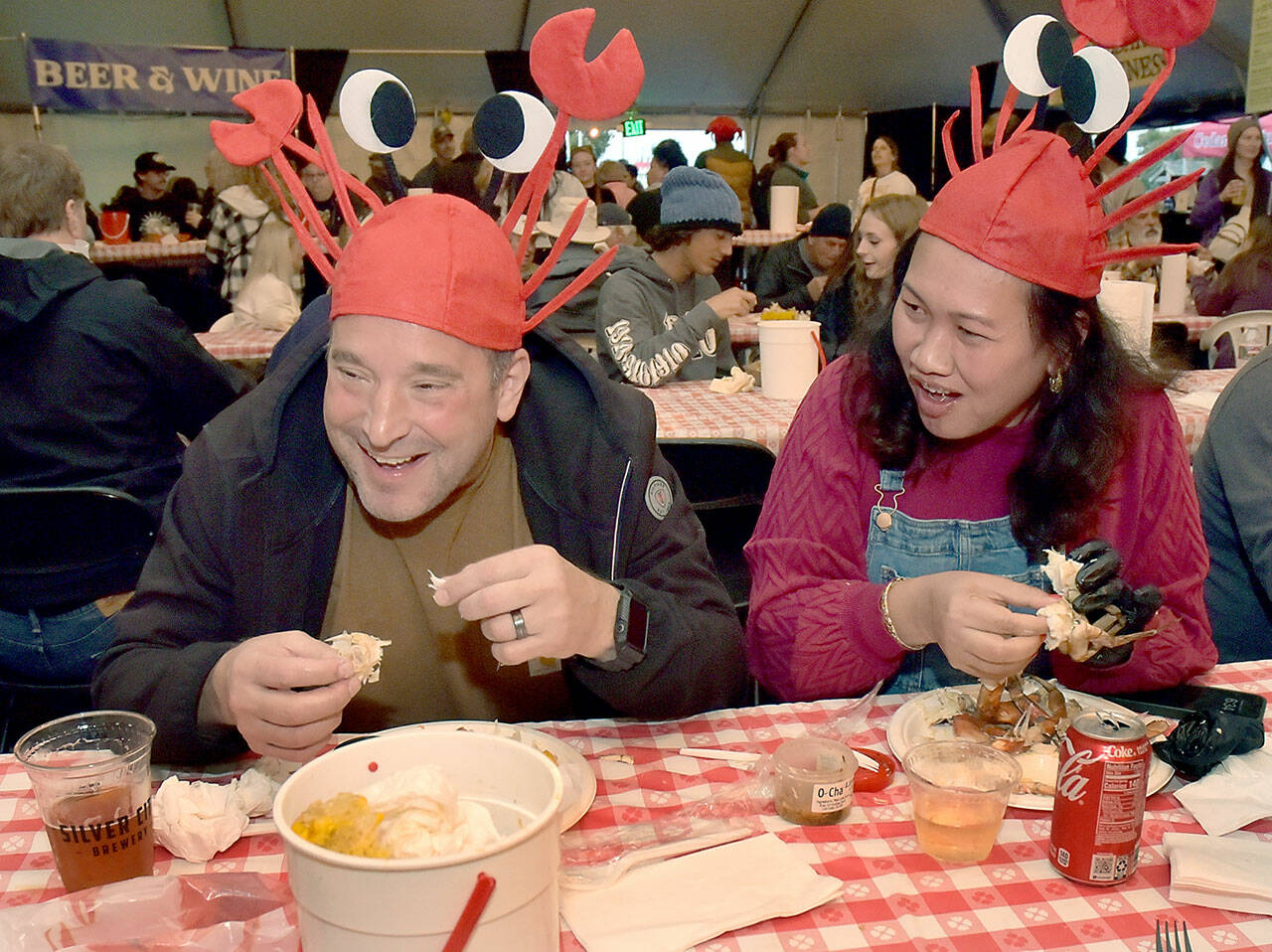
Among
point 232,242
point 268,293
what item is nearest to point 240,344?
point 268,293

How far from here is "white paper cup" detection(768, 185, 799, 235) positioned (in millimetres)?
6230

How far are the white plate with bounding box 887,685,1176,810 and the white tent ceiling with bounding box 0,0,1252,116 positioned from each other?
9.84m

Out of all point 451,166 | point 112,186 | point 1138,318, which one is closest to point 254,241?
point 451,166

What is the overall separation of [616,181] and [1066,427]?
792cm

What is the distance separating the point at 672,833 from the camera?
1193 millimetres

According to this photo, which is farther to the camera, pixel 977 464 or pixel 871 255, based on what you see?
pixel 871 255

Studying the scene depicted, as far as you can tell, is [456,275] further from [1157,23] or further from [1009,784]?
[1157,23]

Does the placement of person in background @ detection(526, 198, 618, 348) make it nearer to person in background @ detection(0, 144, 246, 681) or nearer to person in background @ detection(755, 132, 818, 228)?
person in background @ detection(0, 144, 246, 681)

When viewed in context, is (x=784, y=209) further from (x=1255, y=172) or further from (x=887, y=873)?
(x=887, y=873)

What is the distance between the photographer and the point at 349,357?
4.77ft

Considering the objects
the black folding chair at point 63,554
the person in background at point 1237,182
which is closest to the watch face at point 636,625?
the black folding chair at point 63,554

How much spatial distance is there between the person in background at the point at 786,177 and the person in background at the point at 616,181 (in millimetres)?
1237

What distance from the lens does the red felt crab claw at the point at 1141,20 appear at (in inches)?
62.1

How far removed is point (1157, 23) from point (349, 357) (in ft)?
4.47
